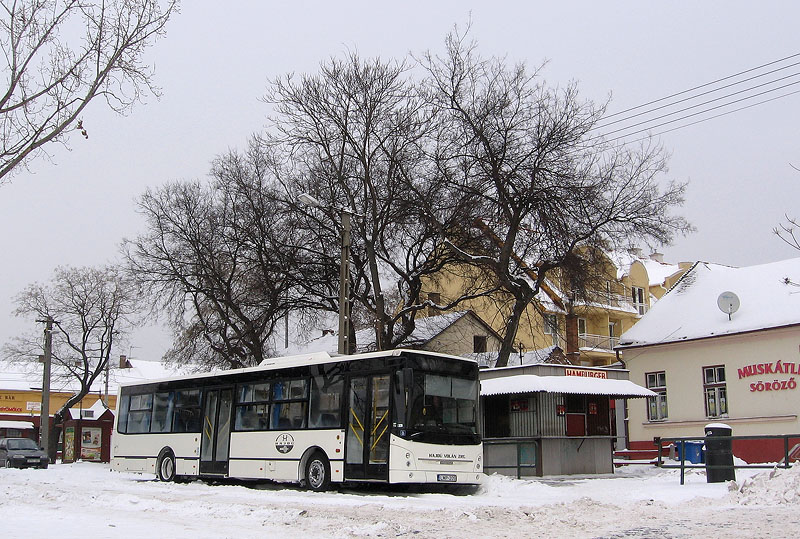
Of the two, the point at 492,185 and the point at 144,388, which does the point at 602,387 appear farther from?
the point at 144,388

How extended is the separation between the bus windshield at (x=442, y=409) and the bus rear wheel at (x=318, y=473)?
273 centimetres

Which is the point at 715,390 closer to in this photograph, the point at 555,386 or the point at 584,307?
the point at 584,307

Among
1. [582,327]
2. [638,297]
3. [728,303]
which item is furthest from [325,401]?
[638,297]

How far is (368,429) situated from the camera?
62.5 ft

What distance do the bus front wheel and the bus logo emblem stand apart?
5418mm

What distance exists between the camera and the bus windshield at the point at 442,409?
60.7ft

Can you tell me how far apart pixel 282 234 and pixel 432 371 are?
1684cm

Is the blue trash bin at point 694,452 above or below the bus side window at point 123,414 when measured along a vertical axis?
below

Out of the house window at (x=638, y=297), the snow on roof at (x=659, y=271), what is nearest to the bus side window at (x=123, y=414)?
the house window at (x=638, y=297)

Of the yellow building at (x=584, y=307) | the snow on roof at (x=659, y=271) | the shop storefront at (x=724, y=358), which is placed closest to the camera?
the shop storefront at (x=724, y=358)

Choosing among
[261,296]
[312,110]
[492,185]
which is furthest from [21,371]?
[492,185]

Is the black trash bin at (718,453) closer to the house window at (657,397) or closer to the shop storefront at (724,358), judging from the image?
the shop storefront at (724,358)

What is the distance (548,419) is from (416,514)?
38.4 feet

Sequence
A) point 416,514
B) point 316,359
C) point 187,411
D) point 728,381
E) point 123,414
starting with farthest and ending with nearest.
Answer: point 728,381, point 123,414, point 187,411, point 316,359, point 416,514
